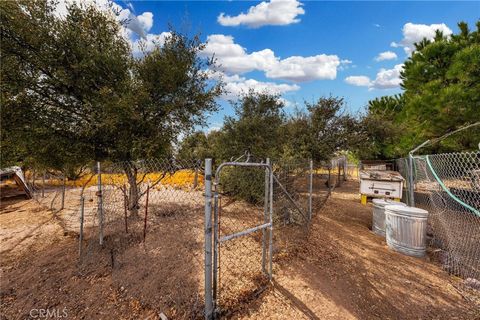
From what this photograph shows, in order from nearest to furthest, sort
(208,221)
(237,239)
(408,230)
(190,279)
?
(208,221)
(190,279)
(408,230)
(237,239)

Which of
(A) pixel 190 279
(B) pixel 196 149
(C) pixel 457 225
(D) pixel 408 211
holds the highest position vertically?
(B) pixel 196 149

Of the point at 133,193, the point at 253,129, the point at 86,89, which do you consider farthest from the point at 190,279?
the point at 253,129

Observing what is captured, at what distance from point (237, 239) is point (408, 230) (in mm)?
3208

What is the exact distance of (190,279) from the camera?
3.39 meters

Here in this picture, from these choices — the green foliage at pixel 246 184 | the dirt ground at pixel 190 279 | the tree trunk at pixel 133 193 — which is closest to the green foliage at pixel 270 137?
the green foliage at pixel 246 184

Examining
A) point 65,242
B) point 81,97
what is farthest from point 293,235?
point 81,97

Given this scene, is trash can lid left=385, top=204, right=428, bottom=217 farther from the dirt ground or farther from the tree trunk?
the tree trunk

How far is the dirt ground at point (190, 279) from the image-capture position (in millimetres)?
2959

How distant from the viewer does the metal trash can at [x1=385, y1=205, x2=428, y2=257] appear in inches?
177

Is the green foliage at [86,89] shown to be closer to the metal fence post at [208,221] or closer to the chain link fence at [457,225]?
the metal fence post at [208,221]

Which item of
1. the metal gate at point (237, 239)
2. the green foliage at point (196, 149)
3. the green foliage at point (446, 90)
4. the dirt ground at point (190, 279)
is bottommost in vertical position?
the dirt ground at point (190, 279)

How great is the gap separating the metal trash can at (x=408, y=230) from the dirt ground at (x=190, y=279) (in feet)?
0.60

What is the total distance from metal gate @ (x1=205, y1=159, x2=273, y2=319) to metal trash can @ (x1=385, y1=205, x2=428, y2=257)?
248cm

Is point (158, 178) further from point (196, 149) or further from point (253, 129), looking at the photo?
point (196, 149)
